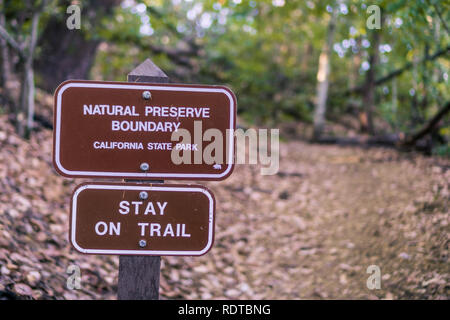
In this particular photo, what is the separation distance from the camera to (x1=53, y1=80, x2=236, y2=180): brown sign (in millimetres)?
2031

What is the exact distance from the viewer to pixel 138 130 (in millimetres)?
2045

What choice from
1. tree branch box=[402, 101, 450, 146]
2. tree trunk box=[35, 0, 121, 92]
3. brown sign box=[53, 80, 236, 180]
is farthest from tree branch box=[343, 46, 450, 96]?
tree trunk box=[35, 0, 121, 92]

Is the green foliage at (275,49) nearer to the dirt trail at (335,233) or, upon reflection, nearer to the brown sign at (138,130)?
the dirt trail at (335,233)

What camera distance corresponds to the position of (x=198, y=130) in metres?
2.06

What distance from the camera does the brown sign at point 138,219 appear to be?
2029mm

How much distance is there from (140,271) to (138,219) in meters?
0.32

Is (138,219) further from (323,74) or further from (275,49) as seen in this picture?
(275,49)

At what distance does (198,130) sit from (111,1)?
678 centimetres

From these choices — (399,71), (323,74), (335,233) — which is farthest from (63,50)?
(399,71)

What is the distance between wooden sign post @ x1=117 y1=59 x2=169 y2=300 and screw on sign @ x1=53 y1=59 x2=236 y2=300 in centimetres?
8

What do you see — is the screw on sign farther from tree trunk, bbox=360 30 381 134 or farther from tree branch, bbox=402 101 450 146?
tree trunk, bbox=360 30 381 134

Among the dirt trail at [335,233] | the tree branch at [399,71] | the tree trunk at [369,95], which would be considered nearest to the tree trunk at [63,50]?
the dirt trail at [335,233]

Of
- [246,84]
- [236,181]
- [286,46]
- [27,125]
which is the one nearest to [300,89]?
[286,46]

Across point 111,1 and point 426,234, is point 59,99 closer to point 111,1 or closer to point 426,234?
point 426,234
